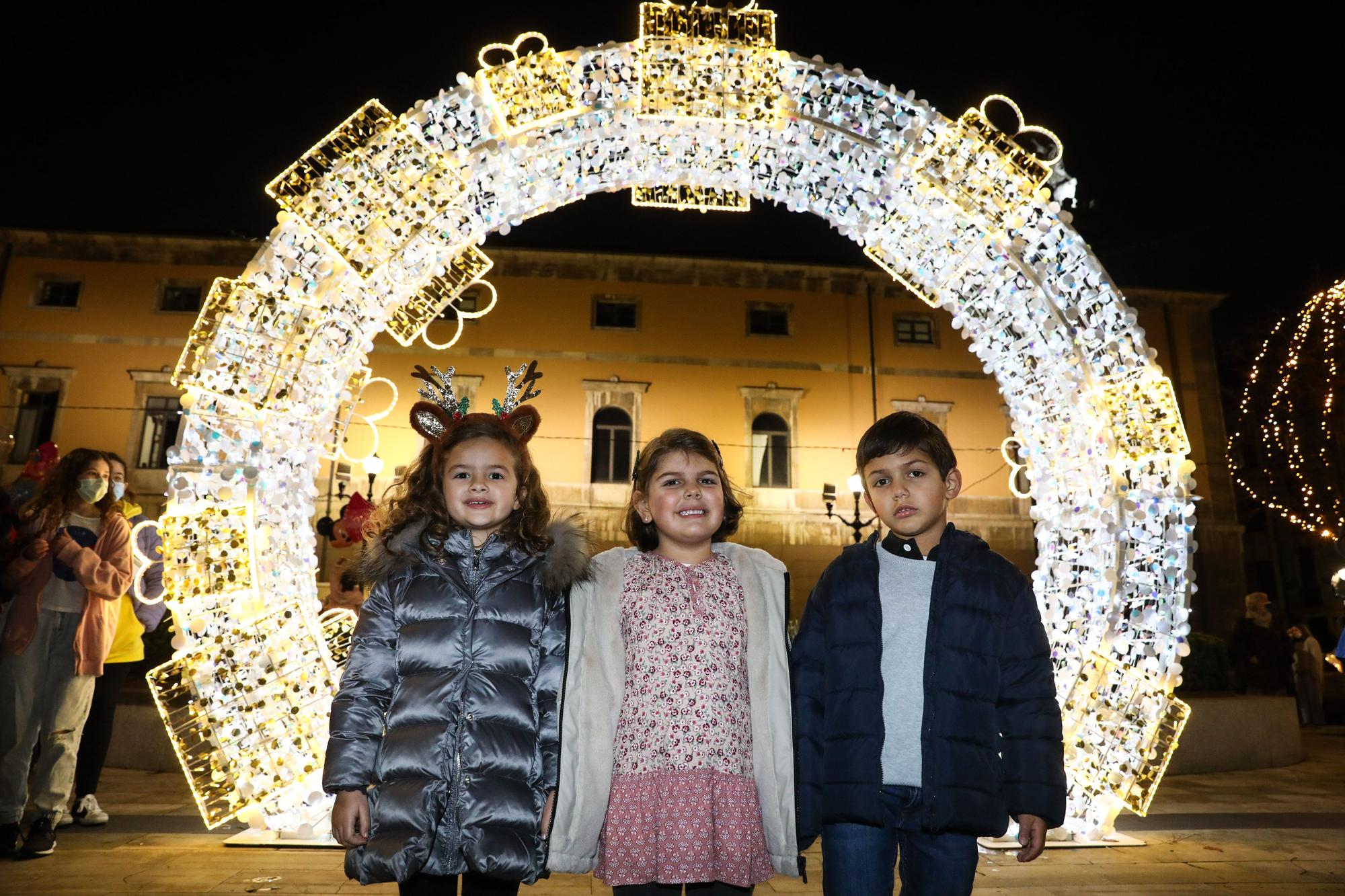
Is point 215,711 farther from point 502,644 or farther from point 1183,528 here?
point 1183,528

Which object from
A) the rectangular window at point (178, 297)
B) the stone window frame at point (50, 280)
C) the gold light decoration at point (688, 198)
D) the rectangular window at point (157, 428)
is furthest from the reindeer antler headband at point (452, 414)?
the stone window frame at point (50, 280)

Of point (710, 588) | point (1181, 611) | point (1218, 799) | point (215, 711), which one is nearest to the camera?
point (710, 588)

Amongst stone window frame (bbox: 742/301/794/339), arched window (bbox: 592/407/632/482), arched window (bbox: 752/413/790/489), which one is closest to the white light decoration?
arched window (bbox: 592/407/632/482)

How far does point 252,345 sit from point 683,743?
9.40ft

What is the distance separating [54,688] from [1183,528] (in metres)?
5.10

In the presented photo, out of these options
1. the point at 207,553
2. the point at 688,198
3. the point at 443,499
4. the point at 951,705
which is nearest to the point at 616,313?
the point at 688,198

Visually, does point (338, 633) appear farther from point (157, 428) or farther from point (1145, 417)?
point (157, 428)

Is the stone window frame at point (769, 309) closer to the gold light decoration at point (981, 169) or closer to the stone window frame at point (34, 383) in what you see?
the stone window frame at point (34, 383)

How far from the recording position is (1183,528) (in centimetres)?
414

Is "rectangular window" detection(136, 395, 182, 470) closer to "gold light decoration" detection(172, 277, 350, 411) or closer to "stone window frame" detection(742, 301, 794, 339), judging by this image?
"stone window frame" detection(742, 301, 794, 339)

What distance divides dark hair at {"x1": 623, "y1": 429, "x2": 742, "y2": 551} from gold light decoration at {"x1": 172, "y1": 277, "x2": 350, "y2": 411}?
2.23m

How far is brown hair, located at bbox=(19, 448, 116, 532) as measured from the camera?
3.97 m

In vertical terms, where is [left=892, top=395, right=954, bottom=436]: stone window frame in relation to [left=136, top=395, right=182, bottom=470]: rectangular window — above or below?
above

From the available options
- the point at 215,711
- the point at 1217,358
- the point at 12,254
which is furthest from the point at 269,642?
the point at 1217,358
